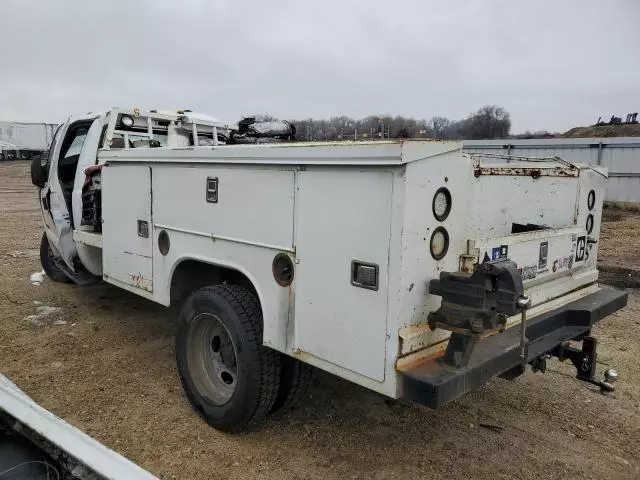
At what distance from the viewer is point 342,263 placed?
246 cm

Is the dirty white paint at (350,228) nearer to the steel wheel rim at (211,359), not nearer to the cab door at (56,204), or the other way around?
the steel wheel rim at (211,359)

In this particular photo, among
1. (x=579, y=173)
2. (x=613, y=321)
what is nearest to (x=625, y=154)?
(x=613, y=321)

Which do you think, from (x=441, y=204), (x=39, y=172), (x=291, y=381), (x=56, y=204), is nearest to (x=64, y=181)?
(x=56, y=204)

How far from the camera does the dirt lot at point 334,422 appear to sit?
3029mm

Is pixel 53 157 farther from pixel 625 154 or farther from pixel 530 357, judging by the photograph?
pixel 625 154

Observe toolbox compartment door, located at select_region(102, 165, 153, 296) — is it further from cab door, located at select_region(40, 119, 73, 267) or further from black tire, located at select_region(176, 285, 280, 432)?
cab door, located at select_region(40, 119, 73, 267)

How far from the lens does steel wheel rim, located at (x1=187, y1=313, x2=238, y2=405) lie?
10.9 ft

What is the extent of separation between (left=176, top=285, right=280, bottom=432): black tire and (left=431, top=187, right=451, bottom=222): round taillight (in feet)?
4.02

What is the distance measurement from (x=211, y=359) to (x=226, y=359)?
0.68 ft

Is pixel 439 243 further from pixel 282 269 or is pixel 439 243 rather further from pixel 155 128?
pixel 155 128

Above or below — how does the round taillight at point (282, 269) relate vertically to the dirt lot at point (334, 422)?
above

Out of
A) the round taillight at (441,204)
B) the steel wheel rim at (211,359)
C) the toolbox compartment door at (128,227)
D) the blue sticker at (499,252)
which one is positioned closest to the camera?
the round taillight at (441,204)

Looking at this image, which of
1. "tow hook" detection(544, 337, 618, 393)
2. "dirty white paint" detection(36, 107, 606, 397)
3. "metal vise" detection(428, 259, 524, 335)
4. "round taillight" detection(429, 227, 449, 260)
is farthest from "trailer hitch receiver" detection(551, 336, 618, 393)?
"round taillight" detection(429, 227, 449, 260)

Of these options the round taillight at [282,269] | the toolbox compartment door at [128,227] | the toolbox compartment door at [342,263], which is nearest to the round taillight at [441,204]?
the toolbox compartment door at [342,263]
